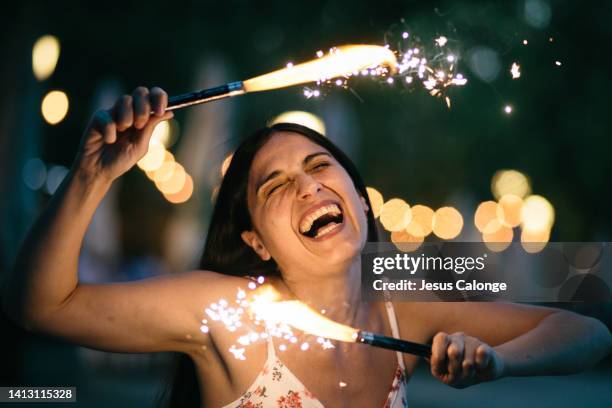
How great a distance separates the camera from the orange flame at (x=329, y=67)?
212 cm

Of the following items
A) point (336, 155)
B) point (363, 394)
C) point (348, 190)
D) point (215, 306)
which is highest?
point (336, 155)

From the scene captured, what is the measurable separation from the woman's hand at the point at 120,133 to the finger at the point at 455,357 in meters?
1.03

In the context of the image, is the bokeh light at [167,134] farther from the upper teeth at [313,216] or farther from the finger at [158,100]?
the finger at [158,100]

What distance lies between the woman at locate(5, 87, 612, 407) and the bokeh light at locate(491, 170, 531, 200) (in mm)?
10473

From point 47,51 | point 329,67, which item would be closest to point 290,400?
point 329,67

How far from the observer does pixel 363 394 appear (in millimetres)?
2623

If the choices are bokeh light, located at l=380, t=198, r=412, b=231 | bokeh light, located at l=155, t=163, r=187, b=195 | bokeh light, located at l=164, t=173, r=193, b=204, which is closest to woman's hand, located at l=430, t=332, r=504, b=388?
bokeh light, located at l=380, t=198, r=412, b=231

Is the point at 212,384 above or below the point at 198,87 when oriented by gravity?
below

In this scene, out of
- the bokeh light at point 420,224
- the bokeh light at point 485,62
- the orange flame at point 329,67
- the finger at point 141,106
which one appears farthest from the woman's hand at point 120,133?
the bokeh light at point 420,224

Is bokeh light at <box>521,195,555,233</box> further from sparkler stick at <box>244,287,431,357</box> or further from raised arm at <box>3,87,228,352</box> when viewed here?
raised arm at <box>3,87,228,352</box>

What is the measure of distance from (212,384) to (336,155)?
1.01 meters

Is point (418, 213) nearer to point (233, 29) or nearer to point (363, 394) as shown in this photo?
point (233, 29)

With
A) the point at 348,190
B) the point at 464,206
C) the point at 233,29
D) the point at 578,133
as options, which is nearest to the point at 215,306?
the point at 348,190

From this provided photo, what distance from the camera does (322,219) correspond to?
2818 mm
